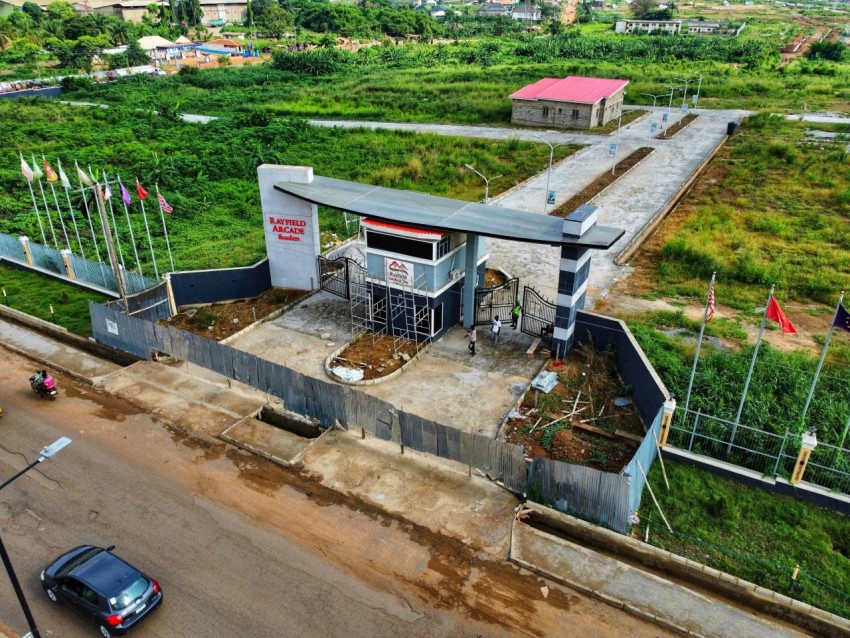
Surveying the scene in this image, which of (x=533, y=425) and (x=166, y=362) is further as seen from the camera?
(x=166, y=362)

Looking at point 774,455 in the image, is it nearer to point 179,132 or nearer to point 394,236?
point 394,236

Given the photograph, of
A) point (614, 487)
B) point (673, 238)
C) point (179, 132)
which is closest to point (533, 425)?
point (614, 487)

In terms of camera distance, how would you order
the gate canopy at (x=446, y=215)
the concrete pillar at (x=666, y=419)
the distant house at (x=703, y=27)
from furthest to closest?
the distant house at (x=703, y=27)
the gate canopy at (x=446, y=215)
the concrete pillar at (x=666, y=419)

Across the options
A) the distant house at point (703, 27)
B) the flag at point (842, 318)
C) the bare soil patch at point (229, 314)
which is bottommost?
the bare soil patch at point (229, 314)

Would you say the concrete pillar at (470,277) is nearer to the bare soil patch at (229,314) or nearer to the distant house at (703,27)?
the bare soil patch at (229,314)

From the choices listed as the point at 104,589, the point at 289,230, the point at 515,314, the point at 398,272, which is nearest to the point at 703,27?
the point at 515,314

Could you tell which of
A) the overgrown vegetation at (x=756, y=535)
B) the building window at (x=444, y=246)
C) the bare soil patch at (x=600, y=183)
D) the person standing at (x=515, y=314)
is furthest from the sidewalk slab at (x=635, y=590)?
the bare soil patch at (x=600, y=183)

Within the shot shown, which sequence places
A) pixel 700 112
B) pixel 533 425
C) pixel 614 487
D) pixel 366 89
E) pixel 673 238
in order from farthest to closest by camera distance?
pixel 366 89 < pixel 700 112 < pixel 673 238 < pixel 533 425 < pixel 614 487
